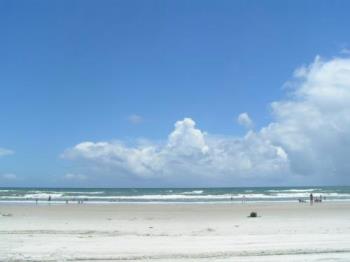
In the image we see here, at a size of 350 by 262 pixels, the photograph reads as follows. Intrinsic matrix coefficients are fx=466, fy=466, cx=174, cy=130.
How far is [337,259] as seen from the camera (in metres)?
13.5

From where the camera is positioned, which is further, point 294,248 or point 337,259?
point 294,248

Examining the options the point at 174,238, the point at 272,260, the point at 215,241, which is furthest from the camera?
the point at 174,238

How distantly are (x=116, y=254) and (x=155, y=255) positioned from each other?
126 cm

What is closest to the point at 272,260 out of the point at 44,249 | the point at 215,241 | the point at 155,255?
the point at 155,255

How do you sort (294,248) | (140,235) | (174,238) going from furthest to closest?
(140,235)
(174,238)
(294,248)

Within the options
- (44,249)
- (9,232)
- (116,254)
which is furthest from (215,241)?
(9,232)

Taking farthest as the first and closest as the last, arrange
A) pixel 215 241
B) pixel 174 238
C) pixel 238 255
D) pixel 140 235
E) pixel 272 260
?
pixel 140 235 → pixel 174 238 → pixel 215 241 → pixel 238 255 → pixel 272 260

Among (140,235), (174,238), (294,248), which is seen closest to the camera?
(294,248)

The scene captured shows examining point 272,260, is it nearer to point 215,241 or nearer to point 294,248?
point 294,248

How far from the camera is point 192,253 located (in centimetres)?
1484

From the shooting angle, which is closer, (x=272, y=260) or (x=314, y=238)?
(x=272, y=260)

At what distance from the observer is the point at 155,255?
1451cm

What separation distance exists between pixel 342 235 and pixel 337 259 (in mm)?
6872

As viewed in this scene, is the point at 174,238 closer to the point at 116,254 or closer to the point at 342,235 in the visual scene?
the point at 116,254
